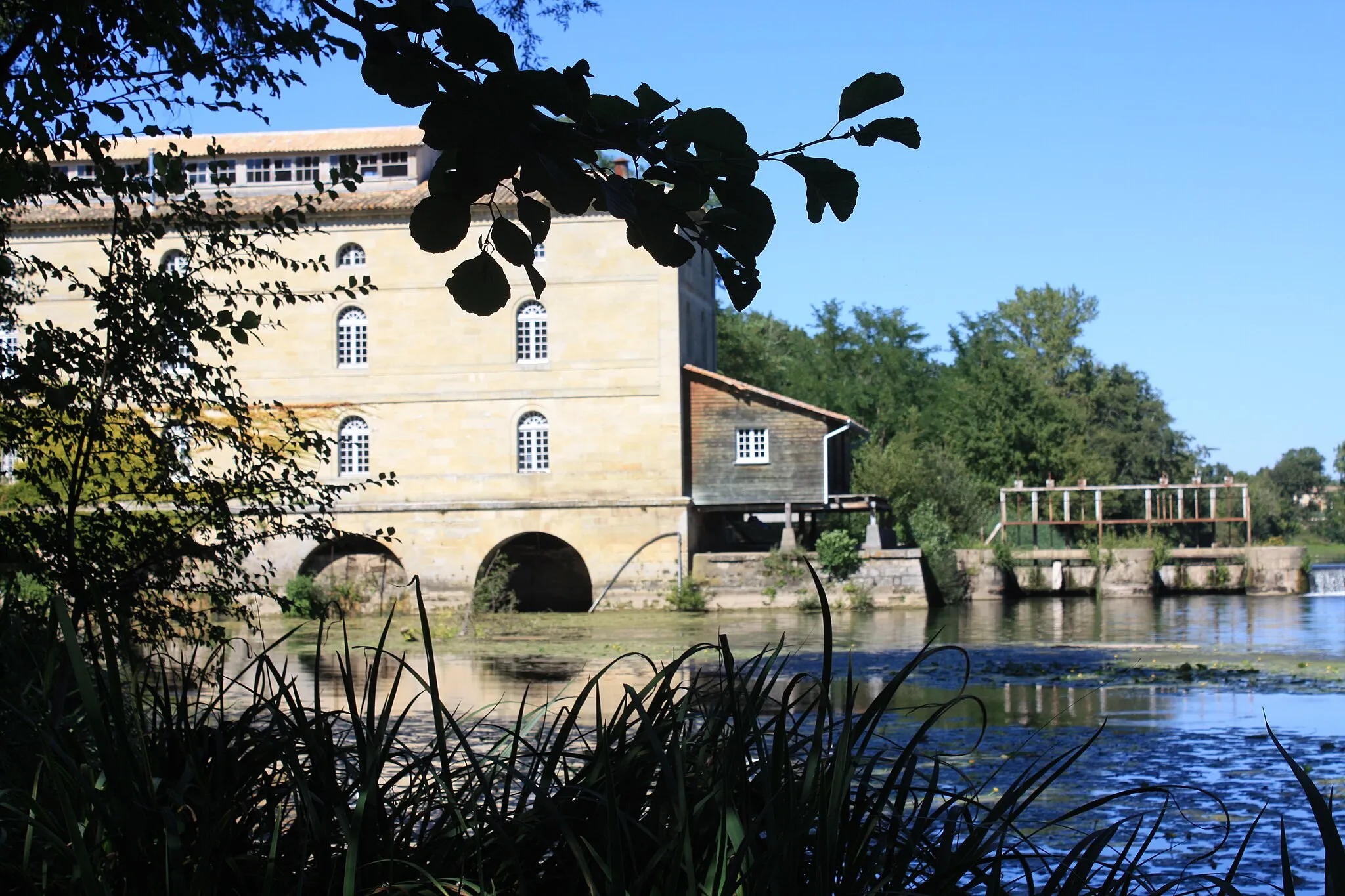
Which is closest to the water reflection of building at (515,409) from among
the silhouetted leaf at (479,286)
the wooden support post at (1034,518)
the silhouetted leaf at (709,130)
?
the wooden support post at (1034,518)

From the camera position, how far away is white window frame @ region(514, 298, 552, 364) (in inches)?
1252

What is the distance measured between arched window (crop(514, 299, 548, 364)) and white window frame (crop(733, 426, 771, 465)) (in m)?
4.79

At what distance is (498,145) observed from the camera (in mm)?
2748

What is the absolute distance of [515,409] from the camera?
3173 centimetres

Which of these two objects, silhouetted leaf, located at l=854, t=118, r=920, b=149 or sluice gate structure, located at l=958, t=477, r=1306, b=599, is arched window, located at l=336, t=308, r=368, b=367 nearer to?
sluice gate structure, located at l=958, t=477, r=1306, b=599

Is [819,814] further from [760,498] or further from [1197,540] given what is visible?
[1197,540]

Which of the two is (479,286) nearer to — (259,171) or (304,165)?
(304,165)

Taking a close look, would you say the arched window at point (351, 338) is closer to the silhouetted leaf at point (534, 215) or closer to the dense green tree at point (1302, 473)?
the silhouetted leaf at point (534, 215)

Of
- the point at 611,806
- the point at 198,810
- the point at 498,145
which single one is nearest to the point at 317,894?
the point at 198,810

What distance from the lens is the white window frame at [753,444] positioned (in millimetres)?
32031

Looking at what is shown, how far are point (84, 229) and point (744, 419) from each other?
50.1 ft

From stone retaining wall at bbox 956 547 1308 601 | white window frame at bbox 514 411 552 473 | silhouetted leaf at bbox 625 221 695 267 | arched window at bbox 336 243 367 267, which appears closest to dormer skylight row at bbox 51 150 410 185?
arched window at bbox 336 243 367 267

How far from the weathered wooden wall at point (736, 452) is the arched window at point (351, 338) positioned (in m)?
7.44

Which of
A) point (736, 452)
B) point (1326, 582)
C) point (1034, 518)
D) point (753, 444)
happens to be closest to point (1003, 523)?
point (1034, 518)
